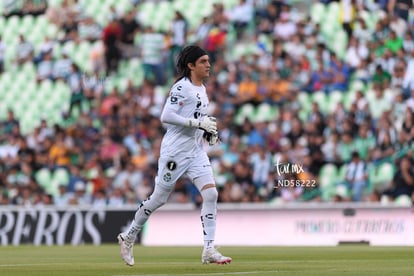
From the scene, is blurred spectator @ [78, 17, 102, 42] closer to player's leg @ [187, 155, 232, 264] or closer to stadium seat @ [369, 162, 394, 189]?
stadium seat @ [369, 162, 394, 189]

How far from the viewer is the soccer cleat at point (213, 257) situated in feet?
37.1

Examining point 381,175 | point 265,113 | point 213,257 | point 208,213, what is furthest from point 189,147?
point 265,113

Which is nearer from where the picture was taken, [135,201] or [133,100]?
[135,201]

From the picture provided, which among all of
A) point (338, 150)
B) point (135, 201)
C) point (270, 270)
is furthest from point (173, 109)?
point (135, 201)

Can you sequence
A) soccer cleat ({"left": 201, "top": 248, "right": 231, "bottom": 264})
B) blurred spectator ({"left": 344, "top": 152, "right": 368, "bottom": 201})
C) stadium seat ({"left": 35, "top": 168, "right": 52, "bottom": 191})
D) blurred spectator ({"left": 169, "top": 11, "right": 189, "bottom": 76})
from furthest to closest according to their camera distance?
1. blurred spectator ({"left": 169, "top": 11, "right": 189, "bottom": 76})
2. stadium seat ({"left": 35, "top": 168, "right": 52, "bottom": 191})
3. blurred spectator ({"left": 344, "top": 152, "right": 368, "bottom": 201})
4. soccer cleat ({"left": 201, "top": 248, "right": 231, "bottom": 264})

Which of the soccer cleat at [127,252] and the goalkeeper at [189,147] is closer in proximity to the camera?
the goalkeeper at [189,147]

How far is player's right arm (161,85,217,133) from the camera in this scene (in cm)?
1130

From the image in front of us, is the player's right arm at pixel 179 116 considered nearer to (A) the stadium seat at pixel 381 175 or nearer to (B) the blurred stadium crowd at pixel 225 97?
(B) the blurred stadium crowd at pixel 225 97

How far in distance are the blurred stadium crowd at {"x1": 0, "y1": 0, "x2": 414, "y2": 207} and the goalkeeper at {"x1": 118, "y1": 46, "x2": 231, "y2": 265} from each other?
7.81 meters

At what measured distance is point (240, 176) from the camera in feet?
71.4

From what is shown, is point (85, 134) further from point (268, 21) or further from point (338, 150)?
point (338, 150)

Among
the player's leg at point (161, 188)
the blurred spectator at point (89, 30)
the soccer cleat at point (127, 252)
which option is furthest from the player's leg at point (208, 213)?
the blurred spectator at point (89, 30)

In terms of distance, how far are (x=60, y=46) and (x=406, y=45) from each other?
9.69 m

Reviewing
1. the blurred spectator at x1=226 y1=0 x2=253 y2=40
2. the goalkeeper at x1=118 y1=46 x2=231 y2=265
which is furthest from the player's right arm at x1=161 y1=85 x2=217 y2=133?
the blurred spectator at x1=226 y1=0 x2=253 y2=40
